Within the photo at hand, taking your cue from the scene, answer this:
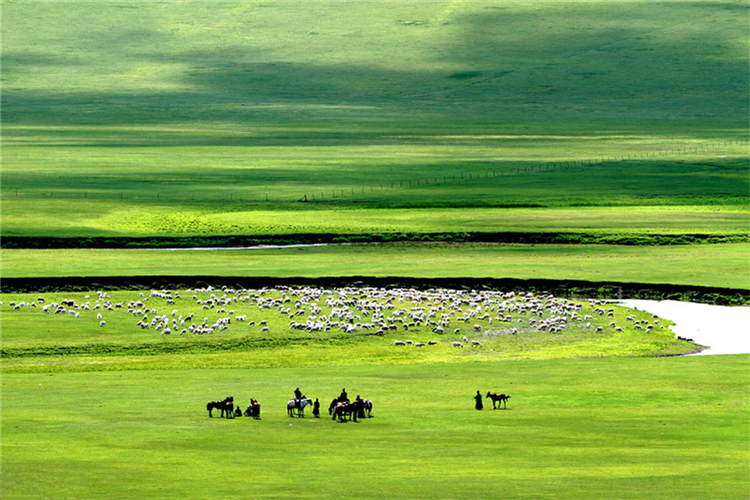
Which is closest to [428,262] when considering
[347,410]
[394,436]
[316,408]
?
[316,408]

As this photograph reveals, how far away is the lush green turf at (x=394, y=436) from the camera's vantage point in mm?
16875

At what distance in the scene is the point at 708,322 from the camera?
40.1 m

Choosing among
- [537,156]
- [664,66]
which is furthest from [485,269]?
[664,66]

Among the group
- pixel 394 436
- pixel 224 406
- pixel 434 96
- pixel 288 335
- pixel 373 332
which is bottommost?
pixel 394 436

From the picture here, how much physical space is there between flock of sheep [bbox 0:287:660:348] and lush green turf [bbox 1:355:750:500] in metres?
7.05

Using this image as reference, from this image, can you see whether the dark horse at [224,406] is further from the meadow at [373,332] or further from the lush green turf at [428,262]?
the lush green turf at [428,262]

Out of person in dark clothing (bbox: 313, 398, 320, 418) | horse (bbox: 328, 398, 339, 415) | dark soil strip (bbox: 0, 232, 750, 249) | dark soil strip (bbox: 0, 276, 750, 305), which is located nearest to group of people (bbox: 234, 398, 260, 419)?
person in dark clothing (bbox: 313, 398, 320, 418)

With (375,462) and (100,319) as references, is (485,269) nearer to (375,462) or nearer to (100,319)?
(100,319)

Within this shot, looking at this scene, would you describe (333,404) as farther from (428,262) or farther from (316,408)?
(428,262)

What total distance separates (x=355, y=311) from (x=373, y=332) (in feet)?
10.8

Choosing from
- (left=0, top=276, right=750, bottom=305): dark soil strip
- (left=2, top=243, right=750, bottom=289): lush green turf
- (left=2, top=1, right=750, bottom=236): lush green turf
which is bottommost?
(left=0, top=276, right=750, bottom=305): dark soil strip

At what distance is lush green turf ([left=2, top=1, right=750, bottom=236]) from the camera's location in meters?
73.6

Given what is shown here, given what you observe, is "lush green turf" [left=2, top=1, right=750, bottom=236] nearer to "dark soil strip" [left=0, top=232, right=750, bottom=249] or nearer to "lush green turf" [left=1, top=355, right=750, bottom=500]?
"dark soil strip" [left=0, top=232, right=750, bottom=249]

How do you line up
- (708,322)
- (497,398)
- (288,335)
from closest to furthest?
(497,398) < (288,335) < (708,322)
